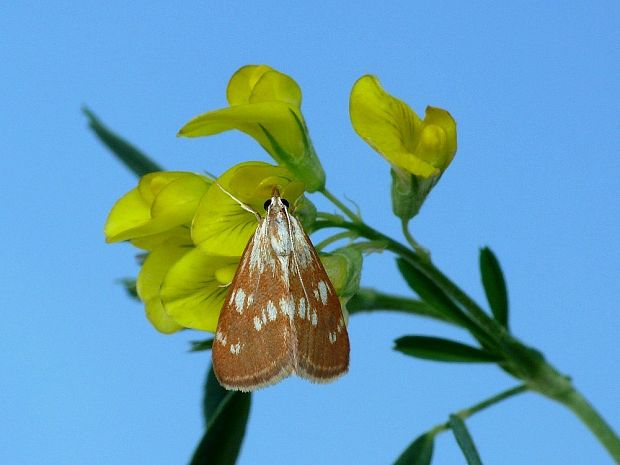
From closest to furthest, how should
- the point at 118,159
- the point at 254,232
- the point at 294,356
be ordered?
1. the point at 294,356
2. the point at 254,232
3. the point at 118,159

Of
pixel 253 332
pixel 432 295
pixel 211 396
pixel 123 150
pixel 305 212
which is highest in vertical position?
pixel 123 150

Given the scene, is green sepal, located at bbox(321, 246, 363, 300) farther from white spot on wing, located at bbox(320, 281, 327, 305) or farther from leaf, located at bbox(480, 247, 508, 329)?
leaf, located at bbox(480, 247, 508, 329)

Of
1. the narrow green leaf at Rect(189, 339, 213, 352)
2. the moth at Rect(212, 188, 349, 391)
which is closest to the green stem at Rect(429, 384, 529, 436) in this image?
the narrow green leaf at Rect(189, 339, 213, 352)

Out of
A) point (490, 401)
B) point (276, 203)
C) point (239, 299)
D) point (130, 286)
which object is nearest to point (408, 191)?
point (276, 203)

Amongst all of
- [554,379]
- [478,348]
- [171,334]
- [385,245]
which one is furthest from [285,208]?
[554,379]

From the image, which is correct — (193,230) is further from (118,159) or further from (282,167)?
(118,159)

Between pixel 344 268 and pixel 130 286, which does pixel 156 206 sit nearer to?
pixel 344 268
